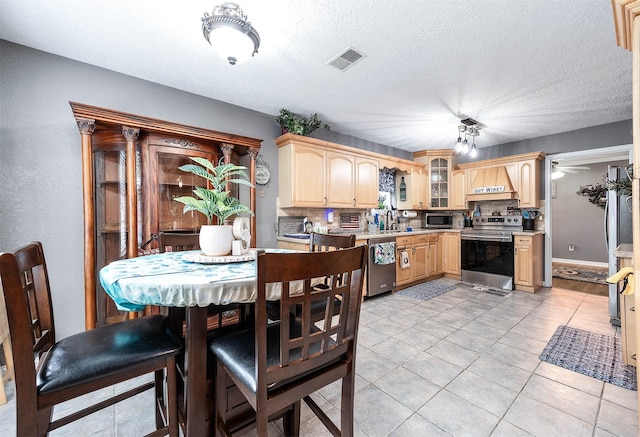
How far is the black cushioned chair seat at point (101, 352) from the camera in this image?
0.96 metres

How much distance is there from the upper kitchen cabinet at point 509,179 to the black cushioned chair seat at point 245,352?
4579 millimetres

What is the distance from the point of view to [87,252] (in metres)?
2.11

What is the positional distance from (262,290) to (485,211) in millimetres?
5299

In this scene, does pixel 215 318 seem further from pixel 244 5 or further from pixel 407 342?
pixel 244 5

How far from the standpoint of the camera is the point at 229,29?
1.62 m

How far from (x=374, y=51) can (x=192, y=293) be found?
2193 millimetres

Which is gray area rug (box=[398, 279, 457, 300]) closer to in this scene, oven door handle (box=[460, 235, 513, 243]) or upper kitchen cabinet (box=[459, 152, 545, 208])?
oven door handle (box=[460, 235, 513, 243])

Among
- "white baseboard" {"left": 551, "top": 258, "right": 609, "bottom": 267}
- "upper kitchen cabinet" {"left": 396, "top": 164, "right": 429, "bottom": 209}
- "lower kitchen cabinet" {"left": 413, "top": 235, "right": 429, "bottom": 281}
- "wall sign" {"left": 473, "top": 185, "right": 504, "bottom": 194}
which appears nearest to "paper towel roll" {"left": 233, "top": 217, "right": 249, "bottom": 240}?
"lower kitchen cabinet" {"left": 413, "top": 235, "right": 429, "bottom": 281}

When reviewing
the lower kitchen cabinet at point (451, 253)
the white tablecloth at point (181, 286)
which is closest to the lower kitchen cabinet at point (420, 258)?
the lower kitchen cabinet at point (451, 253)

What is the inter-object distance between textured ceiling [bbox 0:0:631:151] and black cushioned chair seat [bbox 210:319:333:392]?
1.94 m

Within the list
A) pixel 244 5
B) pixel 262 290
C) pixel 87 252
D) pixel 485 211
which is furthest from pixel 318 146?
pixel 485 211

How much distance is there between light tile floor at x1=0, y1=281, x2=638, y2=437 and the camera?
4.86 ft

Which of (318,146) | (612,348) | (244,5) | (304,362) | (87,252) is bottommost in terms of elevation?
(612,348)

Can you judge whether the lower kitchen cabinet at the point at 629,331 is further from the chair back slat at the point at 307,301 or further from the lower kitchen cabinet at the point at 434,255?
the lower kitchen cabinet at the point at 434,255
